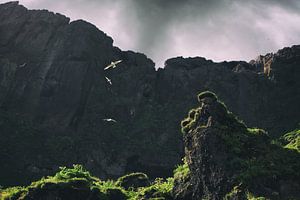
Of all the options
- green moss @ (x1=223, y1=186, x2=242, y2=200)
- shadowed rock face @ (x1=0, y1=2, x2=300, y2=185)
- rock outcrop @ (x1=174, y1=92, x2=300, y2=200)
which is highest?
shadowed rock face @ (x1=0, y1=2, x2=300, y2=185)

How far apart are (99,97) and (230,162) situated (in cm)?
6149

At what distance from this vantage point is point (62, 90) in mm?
106812

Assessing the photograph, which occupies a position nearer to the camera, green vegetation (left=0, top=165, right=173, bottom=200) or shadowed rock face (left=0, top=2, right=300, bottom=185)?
green vegetation (left=0, top=165, right=173, bottom=200)

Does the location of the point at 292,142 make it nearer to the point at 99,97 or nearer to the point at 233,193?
the point at 233,193

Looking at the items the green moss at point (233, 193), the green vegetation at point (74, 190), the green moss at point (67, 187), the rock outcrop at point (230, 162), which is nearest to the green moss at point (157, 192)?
the green vegetation at point (74, 190)

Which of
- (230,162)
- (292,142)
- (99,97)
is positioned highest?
(99,97)

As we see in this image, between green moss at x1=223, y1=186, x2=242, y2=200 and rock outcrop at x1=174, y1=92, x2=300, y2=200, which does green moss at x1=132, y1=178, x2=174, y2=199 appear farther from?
green moss at x1=223, y1=186, x2=242, y2=200

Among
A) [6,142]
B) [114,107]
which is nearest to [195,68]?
[114,107]

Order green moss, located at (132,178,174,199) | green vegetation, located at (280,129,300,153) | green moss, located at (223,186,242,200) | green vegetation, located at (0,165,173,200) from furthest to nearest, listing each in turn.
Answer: green vegetation, located at (0,165,173,200) → green moss, located at (132,178,174,199) → green vegetation, located at (280,129,300,153) → green moss, located at (223,186,242,200)

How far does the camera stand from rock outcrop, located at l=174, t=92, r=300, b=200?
4547cm

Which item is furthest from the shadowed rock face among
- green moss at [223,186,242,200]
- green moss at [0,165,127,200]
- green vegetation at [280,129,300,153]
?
green moss at [223,186,242,200]

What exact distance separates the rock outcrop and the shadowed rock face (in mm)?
43725

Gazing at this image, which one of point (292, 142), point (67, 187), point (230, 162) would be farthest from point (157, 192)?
point (292, 142)

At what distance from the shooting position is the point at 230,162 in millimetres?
48750
